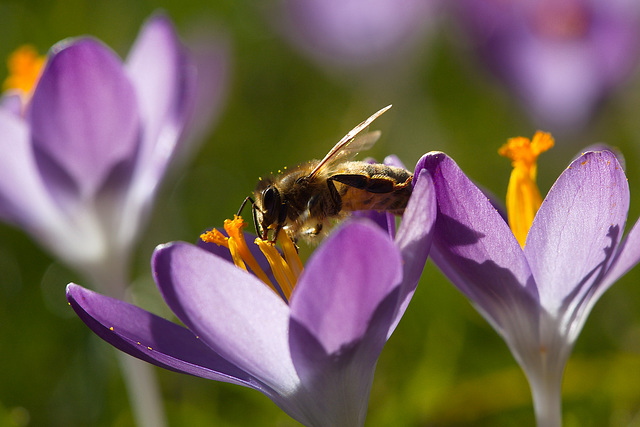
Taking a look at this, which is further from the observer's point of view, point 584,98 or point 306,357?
point 584,98

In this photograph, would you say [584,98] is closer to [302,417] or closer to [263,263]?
[263,263]

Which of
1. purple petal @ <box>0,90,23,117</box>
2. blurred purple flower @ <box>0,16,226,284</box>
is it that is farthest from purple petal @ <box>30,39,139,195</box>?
purple petal @ <box>0,90,23,117</box>

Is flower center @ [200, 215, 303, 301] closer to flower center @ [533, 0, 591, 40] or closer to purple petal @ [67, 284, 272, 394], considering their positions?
purple petal @ [67, 284, 272, 394]

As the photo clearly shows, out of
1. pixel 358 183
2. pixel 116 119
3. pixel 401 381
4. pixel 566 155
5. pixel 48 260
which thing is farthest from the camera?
pixel 566 155

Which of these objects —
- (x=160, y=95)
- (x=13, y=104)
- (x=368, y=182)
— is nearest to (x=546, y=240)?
(x=368, y=182)

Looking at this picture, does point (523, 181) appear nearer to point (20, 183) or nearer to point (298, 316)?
point (298, 316)

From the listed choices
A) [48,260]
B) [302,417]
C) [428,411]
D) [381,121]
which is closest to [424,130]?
[381,121]

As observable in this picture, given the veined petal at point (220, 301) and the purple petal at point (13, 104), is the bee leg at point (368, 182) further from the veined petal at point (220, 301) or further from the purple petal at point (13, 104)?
the purple petal at point (13, 104)
